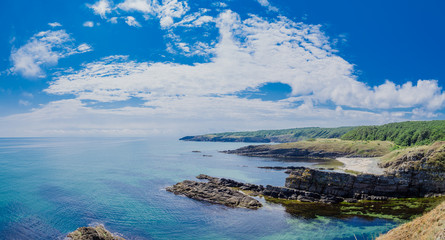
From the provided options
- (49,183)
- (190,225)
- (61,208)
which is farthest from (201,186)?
(49,183)

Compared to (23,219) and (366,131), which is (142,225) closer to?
(23,219)

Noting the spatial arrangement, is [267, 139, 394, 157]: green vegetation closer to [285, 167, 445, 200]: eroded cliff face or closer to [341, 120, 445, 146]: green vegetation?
[341, 120, 445, 146]: green vegetation

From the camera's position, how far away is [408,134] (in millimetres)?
134750

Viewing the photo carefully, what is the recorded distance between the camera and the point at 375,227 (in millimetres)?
34656

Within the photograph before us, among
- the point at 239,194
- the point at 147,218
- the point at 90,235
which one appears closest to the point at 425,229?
the point at 90,235

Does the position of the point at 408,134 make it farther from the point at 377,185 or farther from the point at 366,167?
the point at 377,185

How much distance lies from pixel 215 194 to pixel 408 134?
433 ft

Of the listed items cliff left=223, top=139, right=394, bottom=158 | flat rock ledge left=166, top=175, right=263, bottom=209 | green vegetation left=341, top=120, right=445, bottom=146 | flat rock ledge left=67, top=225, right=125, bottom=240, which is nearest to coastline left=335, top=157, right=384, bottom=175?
cliff left=223, top=139, right=394, bottom=158

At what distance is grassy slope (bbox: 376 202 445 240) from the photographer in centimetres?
1446

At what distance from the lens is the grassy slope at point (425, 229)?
47.4ft

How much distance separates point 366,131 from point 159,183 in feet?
543

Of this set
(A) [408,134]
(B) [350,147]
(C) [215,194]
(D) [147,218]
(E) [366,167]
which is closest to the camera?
(D) [147,218]

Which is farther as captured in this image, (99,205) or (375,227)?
(99,205)

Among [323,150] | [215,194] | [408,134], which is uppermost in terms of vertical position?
[408,134]
